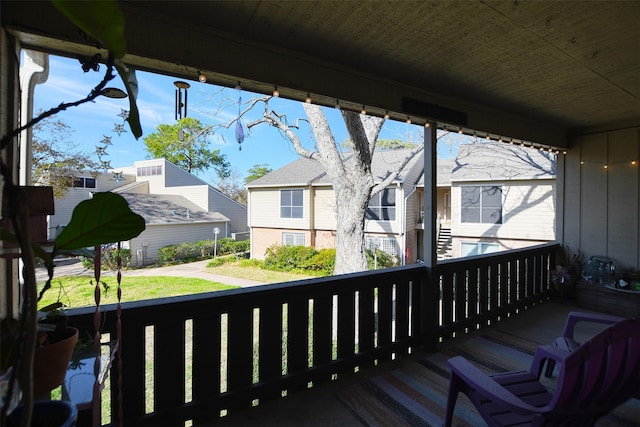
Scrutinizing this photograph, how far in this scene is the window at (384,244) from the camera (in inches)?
473

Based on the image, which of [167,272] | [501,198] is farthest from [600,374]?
[167,272]

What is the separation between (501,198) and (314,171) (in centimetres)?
696

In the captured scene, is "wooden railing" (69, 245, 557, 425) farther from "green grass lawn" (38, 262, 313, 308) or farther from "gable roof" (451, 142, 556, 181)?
"gable roof" (451, 142, 556, 181)

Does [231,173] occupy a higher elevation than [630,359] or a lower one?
higher

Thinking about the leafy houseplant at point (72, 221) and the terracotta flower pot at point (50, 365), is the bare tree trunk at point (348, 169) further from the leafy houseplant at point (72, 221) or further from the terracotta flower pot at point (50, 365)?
the terracotta flower pot at point (50, 365)

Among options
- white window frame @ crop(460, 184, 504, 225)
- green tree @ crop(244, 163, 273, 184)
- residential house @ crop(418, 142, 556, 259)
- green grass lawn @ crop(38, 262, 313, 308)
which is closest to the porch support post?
green grass lawn @ crop(38, 262, 313, 308)

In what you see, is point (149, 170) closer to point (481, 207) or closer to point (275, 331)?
point (481, 207)

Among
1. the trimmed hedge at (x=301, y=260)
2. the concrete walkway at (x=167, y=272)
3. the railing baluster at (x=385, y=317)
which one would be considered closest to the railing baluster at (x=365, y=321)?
the railing baluster at (x=385, y=317)

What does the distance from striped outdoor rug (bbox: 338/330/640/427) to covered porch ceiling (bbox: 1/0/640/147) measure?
2258 millimetres

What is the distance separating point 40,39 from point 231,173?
25.1 meters

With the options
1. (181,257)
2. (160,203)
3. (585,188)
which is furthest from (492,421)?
(160,203)

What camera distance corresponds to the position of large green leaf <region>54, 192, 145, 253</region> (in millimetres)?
955

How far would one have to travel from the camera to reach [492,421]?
5.32 feet

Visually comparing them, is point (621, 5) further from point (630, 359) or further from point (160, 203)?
point (160, 203)
